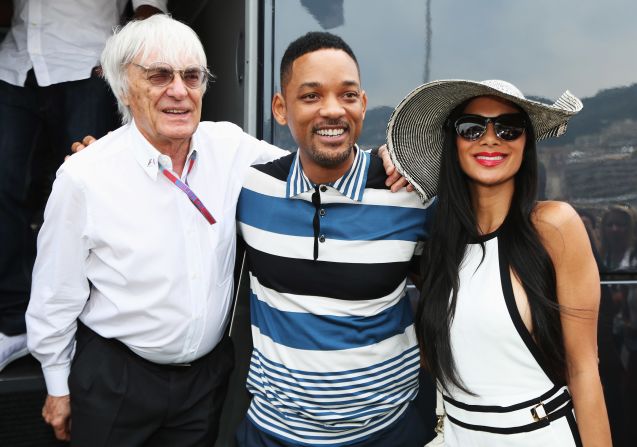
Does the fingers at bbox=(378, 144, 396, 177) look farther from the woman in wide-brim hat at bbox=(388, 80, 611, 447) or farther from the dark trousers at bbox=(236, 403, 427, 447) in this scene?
the dark trousers at bbox=(236, 403, 427, 447)

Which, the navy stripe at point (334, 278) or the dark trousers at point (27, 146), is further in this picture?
the dark trousers at point (27, 146)

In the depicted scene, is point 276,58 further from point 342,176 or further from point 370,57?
point 342,176

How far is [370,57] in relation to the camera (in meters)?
2.04

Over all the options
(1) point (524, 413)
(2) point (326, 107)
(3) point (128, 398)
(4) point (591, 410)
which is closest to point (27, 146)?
(3) point (128, 398)

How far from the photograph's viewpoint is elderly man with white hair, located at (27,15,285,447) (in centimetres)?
167

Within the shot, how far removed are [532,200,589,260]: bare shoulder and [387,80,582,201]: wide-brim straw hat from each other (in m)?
0.25

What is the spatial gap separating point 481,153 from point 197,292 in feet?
2.80

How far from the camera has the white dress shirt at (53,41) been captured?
2299 mm

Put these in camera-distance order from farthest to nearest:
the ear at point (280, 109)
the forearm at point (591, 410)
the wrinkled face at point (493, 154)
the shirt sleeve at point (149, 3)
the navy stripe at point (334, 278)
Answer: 1. the shirt sleeve at point (149, 3)
2. the ear at point (280, 109)
3. the navy stripe at point (334, 278)
4. the wrinkled face at point (493, 154)
5. the forearm at point (591, 410)

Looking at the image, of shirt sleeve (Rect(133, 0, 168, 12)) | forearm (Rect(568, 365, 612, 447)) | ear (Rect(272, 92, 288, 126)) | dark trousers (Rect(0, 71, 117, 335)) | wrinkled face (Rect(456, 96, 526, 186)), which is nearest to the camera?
forearm (Rect(568, 365, 612, 447))

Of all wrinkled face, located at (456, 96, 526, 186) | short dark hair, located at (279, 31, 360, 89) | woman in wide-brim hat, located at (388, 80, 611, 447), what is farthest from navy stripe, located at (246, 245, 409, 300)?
short dark hair, located at (279, 31, 360, 89)

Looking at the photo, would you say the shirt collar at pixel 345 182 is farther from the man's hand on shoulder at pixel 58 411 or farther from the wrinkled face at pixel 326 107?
the man's hand on shoulder at pixel 58 411

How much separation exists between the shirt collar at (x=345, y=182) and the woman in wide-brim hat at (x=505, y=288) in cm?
14

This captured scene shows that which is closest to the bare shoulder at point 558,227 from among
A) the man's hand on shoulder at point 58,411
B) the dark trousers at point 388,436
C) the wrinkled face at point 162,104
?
the dark trousers at point 388,436
